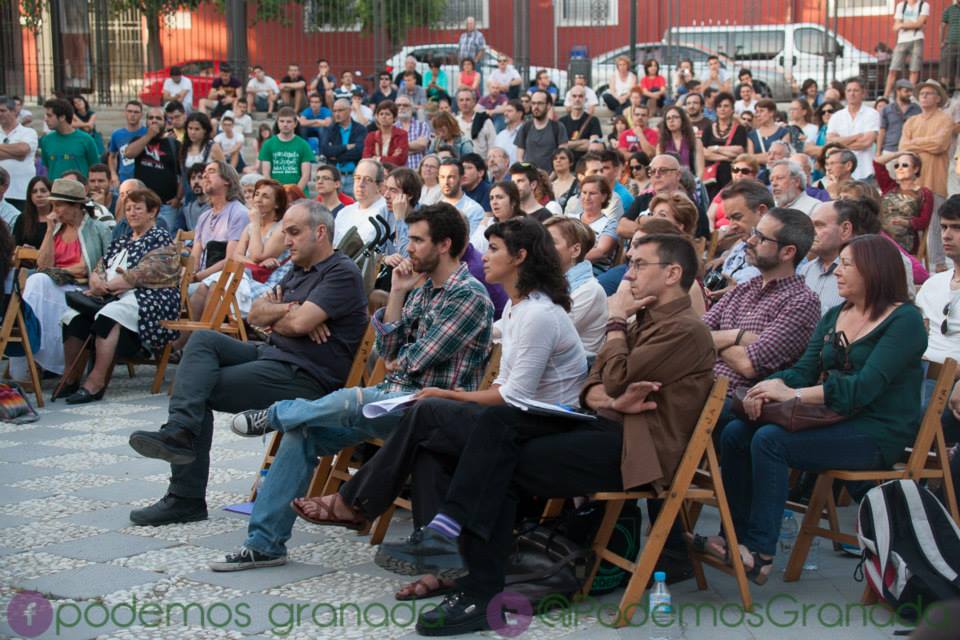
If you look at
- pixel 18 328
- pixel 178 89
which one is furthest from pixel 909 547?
pixel 178 89

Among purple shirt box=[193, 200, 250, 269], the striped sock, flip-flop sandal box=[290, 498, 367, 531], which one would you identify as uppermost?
purple shirt box=[193, 200, 250, 269]

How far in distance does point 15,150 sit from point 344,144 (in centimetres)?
387

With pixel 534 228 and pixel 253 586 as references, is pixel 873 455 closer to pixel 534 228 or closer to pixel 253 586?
pixel 534 228

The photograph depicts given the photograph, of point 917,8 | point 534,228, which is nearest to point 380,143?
point 917,8

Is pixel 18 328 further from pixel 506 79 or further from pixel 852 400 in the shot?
pixel 506 79

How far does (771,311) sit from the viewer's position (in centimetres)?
519

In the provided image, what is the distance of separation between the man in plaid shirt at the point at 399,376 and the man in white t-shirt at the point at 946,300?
2110 mm

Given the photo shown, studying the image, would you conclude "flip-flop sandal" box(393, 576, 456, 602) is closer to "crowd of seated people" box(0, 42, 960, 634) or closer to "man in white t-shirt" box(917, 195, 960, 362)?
"crowd of seated people" box(0, 42, 960, 634)

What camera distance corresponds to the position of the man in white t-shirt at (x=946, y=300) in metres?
5.62

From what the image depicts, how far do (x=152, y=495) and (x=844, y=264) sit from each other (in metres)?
3.53

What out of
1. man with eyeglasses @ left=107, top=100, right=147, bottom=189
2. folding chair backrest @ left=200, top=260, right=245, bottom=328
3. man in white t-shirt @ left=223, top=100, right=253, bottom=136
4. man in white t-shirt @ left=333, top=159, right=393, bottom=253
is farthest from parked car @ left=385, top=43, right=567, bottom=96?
folding chair backrest @ left=200, top=260, right=245, bottom=328

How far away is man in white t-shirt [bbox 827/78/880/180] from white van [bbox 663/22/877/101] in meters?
5.81

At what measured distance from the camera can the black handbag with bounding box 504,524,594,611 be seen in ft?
14.7

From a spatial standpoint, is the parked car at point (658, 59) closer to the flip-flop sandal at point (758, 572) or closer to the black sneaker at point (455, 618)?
the flip-flop sandal at point (758, 572)
